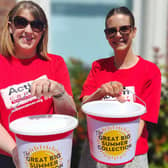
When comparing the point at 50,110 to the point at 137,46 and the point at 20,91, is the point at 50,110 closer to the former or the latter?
the point at 20,91

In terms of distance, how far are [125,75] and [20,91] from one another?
0.67 meters

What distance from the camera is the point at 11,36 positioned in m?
1.62

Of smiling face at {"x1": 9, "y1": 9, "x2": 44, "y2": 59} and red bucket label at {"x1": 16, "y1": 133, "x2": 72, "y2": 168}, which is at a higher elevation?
smiling face at {"x1": 9, "y1": 9, "x2": 44, "y2": 59}

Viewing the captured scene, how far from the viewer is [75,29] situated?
445cm

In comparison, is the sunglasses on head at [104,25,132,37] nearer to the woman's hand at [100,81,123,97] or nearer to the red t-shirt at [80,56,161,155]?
the red t-shirt at [80,56,161,155]

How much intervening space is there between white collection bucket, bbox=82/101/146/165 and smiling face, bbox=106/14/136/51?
1.42ft

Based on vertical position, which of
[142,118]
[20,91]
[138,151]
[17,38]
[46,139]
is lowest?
[138,151]

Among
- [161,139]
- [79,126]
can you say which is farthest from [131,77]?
[161,139]

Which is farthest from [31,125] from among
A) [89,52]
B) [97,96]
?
[89,52]

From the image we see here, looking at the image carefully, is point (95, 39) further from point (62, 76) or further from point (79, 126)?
point (62, 76)

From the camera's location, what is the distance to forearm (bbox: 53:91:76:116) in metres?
1.42

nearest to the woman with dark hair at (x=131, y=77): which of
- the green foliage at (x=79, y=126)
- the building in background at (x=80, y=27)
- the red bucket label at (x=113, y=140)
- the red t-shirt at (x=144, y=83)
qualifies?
the red t-shirt at (x=144, y=83)

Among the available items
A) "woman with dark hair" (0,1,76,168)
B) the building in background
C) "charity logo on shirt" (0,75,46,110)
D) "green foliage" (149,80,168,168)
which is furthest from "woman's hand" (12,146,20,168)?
the building in background

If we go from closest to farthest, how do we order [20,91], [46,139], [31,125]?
[46,139] < [31,125] < [20,91]
